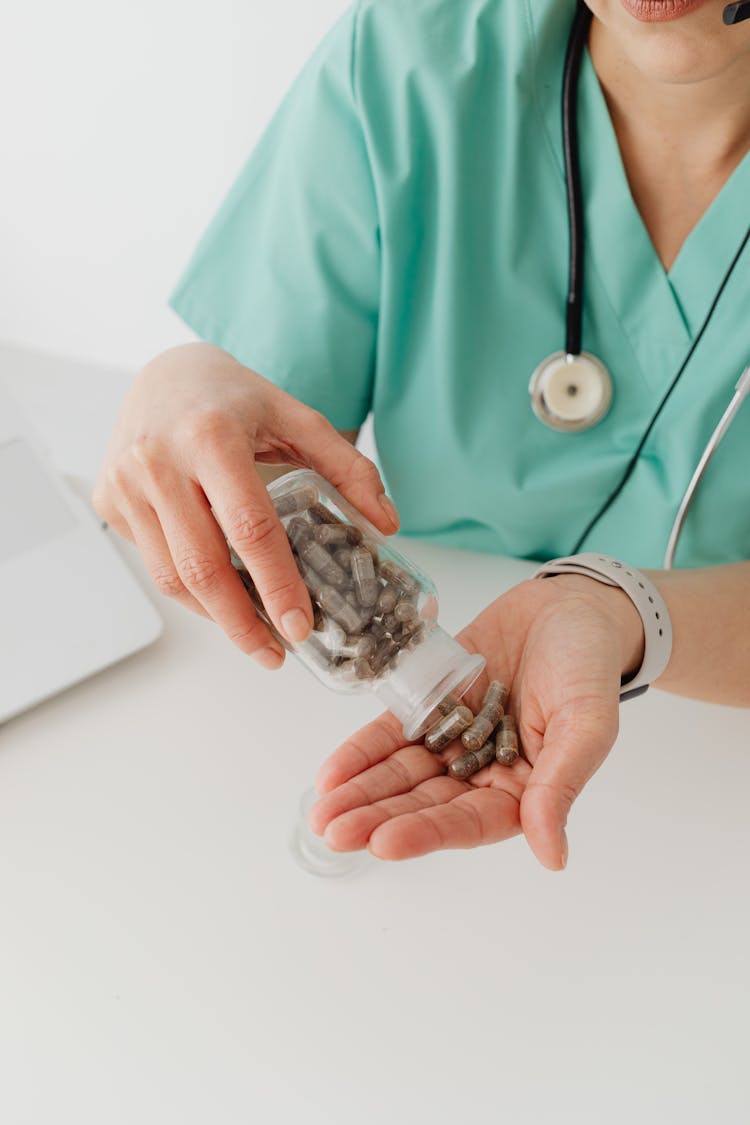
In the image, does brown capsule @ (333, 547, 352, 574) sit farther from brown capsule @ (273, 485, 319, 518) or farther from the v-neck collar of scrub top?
the v-neck collar of scrub top

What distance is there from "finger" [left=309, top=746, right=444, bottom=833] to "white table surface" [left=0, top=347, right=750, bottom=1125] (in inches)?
6.9

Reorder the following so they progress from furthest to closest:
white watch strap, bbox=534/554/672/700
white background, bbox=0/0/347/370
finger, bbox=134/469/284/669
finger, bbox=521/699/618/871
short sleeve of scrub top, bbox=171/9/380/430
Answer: white background, bbox=0/0/347/370 → short sleeve of scrub top, bbox=171/9/380/430 → white watch strap, bbox=534/554/672/700 → finger, bbox=134/469/284/669 → finger, bbox=521/699/618/871

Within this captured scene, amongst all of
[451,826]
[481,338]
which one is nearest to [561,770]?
[451,826]

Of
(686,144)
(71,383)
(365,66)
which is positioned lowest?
(71,383)

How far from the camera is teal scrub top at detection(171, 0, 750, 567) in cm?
95

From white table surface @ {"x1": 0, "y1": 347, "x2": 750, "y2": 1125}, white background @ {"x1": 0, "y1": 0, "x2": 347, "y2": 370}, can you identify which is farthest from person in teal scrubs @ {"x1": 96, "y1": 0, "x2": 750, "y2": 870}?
white background @ {"x1": 0, "y1": 0, "x2": 347, "y2": 370}

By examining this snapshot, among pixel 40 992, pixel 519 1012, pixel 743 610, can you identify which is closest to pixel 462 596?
pixel 743 610

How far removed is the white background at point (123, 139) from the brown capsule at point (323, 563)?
0.81 m

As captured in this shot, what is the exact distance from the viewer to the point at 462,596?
44.6 inches

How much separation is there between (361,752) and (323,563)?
15cm

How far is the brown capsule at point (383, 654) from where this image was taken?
78 cm

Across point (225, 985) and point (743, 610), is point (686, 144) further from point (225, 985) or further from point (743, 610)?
point (225, 985)

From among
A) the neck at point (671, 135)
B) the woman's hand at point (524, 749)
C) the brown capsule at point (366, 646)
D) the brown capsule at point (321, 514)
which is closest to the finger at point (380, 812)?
the woman's hand at point (524, 749)

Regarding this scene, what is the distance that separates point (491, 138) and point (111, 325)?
3.39 feet
